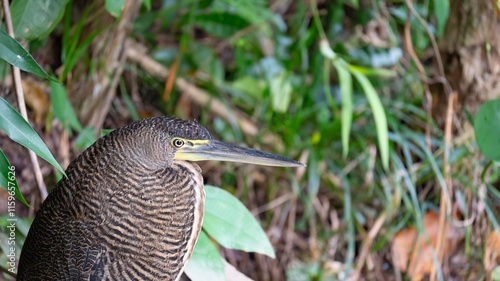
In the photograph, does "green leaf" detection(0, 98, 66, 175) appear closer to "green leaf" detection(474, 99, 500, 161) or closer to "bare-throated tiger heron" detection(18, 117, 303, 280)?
"bare-throated tiger heron" detection(18, 117, 303, 280)

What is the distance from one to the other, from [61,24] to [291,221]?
135cm

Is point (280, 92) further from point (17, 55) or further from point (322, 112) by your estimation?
point (17, 55)

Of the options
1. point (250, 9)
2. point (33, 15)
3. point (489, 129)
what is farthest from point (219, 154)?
point (250, 9)

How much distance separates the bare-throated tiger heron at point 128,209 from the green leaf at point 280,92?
1.33m

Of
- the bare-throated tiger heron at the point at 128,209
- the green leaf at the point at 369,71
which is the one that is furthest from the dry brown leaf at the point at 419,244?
the bare-throated tiger heron at the point at 128,209

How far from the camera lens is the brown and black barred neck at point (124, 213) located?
3.84 feet

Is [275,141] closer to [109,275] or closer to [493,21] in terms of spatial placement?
[493,21]

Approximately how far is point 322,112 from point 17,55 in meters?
1.53

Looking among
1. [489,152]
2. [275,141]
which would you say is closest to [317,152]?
[275,141]

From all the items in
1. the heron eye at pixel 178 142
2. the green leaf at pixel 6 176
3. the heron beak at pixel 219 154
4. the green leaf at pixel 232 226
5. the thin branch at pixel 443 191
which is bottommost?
the thin branch at pixel 443 191

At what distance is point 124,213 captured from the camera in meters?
1.17

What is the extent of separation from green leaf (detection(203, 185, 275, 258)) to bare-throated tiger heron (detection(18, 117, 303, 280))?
82mm

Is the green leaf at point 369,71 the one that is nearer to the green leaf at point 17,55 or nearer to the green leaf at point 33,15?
the green leaf at point 33,15

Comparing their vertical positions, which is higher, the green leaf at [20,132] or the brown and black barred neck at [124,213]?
the green leaf at [20,132]
